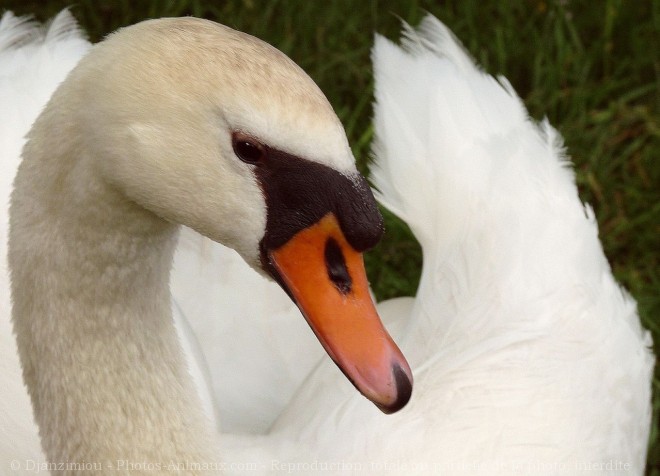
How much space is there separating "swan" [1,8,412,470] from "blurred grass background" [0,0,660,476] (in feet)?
5.97

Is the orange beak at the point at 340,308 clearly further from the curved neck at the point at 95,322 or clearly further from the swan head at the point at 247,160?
the curved neck at the point at 95,322

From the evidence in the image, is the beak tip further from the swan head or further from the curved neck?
the curved neck

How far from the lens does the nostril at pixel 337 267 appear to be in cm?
147

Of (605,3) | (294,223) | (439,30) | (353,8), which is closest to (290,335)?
(439,30)

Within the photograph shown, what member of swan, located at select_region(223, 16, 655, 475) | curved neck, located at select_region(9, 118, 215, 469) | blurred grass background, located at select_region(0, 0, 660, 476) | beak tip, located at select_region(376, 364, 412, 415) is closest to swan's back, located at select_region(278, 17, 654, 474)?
swan, located at select_region(223, 16, 655, 475)

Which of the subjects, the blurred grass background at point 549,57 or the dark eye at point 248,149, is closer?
the dark eye at point 248,149

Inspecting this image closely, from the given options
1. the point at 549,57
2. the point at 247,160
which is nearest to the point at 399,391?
the point at 247,160

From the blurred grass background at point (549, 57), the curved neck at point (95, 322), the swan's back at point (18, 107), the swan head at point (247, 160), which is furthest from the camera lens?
the blurred grass background at point (549, 57)

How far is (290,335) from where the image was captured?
2.49 meters

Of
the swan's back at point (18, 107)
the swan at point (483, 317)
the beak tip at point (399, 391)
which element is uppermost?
the beak tip at point (399, 391)

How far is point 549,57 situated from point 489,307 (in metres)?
1.47

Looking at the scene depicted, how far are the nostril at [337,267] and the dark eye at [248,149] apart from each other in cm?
14

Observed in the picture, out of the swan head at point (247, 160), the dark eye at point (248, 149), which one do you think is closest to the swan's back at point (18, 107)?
the swan head at point (247, 160)

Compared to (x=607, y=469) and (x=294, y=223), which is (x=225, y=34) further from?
(x=607, y=469)
